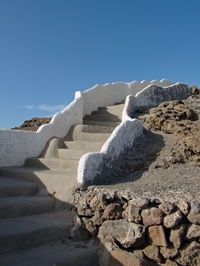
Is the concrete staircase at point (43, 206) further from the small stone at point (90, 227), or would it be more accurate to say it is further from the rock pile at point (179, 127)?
the rock pile at point (179, 127)

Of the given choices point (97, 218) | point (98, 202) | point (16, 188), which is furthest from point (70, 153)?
point (97, 218)

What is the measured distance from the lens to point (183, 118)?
851 cm

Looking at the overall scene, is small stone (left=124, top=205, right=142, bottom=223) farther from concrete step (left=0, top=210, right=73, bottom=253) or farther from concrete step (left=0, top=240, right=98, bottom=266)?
concrete step (left=0, top=210, right=73, bottom=253)

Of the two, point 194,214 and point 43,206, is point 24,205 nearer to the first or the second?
point 43,206

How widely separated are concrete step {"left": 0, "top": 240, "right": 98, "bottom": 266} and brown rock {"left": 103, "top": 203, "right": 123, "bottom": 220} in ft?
1.31

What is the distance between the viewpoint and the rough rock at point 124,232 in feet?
13.9

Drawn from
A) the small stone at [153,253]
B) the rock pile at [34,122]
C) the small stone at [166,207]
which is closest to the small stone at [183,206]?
the small stone at [166,207]

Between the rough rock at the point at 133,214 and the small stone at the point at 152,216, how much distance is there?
0.07 meters

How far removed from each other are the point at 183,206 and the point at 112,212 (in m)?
0.97

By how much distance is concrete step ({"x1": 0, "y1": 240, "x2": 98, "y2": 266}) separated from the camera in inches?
148

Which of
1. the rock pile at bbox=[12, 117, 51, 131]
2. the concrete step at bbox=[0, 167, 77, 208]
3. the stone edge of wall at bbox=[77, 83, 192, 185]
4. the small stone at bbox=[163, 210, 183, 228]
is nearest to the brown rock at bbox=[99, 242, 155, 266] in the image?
the small stone at bbox=[163, 210, 183, 228]

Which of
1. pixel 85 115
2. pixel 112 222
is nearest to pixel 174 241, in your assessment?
pixel 112 222

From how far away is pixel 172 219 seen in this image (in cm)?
420

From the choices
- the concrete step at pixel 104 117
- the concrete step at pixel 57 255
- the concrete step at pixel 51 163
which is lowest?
the concrete step at pixel 57 255
